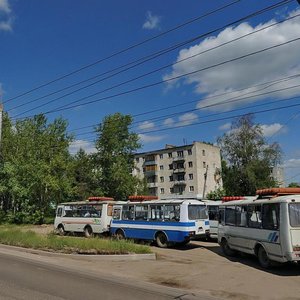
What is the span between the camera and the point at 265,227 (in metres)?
14.8

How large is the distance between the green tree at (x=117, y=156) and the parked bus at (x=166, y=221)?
3451 cm

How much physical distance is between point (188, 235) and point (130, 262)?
234 inches

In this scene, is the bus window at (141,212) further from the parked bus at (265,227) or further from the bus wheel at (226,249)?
the bus wheel at (226,249)

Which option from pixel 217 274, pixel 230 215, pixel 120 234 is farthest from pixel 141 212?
pixel 217 274

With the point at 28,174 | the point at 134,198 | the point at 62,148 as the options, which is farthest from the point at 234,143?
the point at 134,198

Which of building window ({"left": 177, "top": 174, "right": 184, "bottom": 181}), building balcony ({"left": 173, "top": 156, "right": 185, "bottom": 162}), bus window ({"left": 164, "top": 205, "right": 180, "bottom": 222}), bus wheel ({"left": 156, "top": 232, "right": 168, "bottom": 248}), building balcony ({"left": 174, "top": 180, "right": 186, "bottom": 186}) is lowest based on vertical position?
bus wheel ({"left": 156, "top": 232, "right": 168, "bottom": 248})

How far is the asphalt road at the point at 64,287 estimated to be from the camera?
Answer: 9.74 meters

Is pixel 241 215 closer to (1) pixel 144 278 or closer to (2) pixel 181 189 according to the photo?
(1) pixel 144 278

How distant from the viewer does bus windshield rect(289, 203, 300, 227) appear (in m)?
13.4

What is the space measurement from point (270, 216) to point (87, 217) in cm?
1706

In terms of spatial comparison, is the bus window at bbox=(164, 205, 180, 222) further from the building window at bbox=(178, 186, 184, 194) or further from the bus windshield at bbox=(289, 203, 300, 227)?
the building window at bbox=(178, 186, 184, 194)

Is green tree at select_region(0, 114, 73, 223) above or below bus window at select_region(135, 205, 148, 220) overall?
above

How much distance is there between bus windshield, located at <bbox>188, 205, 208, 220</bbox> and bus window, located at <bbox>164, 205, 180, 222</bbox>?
603 mm

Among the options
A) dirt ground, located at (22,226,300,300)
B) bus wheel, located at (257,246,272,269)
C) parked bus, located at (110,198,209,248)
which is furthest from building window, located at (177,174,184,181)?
bus wheel, located at (257,246,272,269)
